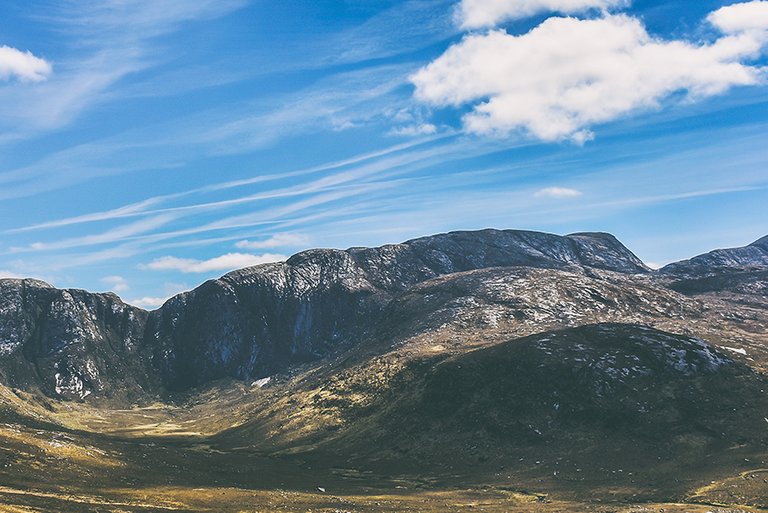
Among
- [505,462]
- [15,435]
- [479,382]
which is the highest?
[15,435]

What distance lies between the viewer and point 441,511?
102 meters

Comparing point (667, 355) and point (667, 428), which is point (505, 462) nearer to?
point (667, 428)

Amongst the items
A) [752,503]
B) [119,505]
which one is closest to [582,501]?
[752,503]

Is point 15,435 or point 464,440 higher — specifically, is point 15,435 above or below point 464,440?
above

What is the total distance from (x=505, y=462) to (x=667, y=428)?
44873mm

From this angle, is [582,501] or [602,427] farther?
[602,427]

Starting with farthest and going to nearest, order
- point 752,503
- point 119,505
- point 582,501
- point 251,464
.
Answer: point 251,464 < point 582,501 < point 752,503 < point 119,505

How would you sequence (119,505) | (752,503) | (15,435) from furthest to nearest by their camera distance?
(15,435) < (752,503) < (119,505)

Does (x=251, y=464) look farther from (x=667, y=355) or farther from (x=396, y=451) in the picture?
(x=667, y=355)

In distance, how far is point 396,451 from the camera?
16975 centimetres

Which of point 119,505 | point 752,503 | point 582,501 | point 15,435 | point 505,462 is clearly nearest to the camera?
point 119,505

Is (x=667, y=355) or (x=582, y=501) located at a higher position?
(x=667, y=355)

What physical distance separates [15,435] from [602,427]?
485 feet

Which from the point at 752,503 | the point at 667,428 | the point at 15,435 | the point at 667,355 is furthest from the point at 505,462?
the point at 15,435
